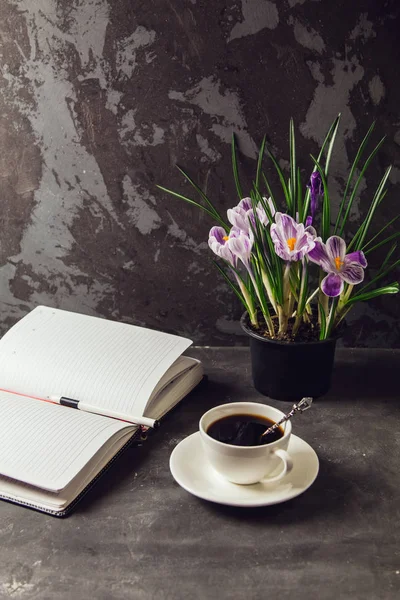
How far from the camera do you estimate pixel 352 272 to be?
3.44 feet

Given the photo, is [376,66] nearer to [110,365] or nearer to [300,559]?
[110,365]

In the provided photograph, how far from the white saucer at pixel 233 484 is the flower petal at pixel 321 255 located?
274 millimetres

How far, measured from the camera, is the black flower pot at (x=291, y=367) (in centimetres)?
114

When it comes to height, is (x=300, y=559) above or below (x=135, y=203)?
below

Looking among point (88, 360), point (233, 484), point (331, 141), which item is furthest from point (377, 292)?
point (88, 360)

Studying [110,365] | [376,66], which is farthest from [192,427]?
[376,66]

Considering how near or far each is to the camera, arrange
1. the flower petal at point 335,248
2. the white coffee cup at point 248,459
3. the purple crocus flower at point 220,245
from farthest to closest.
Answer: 1. the purple crocus flower at point 220,245
2. the flower petal at point 335,248
3. the white coffee cup at point 248,459

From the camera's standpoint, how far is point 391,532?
0.86 meters

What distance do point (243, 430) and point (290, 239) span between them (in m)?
0.31

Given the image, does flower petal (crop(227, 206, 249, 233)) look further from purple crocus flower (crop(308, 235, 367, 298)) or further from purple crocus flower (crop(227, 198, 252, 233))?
purple crocus flower (crop(308, 235, 367, 298))

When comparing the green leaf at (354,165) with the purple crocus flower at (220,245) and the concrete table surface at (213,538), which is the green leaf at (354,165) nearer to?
the purple crocus flower at (220,245)

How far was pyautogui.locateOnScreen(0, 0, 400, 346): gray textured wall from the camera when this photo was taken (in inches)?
47.6

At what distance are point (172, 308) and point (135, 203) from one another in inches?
9.3

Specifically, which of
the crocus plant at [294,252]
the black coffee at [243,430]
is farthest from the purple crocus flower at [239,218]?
the black coffee at [243,430]
